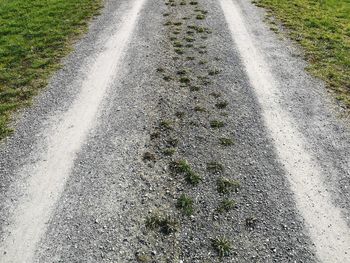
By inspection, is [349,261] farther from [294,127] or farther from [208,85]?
[208,85]

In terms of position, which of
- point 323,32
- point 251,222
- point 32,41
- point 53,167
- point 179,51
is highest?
point 32,41

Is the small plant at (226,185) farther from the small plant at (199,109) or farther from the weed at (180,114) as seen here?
the small plant at (199,109)

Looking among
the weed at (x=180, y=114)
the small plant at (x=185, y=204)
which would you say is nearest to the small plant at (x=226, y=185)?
the small plant at (x=185, y=204)

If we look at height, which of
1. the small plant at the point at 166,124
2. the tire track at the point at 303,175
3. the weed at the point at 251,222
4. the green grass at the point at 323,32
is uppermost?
the small plant at the point at 166,124

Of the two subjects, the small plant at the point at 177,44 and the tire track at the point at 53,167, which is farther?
the small plant at the point at 177,44

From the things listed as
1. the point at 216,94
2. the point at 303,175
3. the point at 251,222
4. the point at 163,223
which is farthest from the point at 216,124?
the point at 163,223

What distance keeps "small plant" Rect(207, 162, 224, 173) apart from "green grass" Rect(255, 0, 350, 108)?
5718 mm

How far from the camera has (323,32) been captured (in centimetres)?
1855

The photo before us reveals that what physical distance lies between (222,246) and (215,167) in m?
2.53

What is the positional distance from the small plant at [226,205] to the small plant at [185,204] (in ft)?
2.09

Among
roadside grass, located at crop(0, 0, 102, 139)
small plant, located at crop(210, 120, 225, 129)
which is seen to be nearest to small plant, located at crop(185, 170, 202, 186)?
small plant, located at crop(210, 120, 225, 129)

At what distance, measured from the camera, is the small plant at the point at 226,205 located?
8.65 meters

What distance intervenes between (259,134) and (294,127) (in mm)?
1216

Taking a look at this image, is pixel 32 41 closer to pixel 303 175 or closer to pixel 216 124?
pixel 216 124
